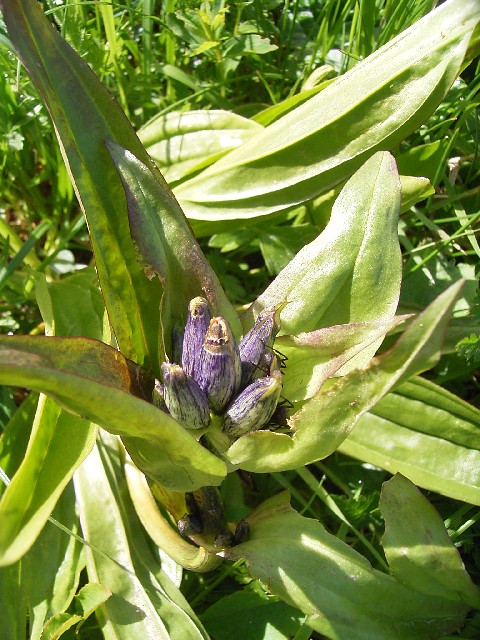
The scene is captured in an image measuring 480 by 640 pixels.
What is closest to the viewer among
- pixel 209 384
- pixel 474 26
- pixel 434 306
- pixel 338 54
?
pixel 434 306

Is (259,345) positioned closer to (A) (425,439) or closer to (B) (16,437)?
(A) (425,439)

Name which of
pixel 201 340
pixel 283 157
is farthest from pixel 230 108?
pixel 201 340

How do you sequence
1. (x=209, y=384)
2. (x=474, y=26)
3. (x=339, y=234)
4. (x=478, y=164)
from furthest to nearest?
1. (x=478, y=164)
2. (x=474, y=26)
3. (x=339, y=234)
4. (x=209, y=384)

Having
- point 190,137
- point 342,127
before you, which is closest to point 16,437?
point 190,137

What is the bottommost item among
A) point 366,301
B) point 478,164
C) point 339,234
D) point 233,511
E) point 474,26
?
point 233,511

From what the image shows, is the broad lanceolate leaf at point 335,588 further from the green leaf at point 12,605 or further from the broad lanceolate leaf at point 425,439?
the green leaf at point 12,605

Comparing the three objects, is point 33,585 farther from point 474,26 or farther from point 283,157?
point 474,26

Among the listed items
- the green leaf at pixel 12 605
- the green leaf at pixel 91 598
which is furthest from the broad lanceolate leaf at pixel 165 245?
the green leaf at pixel 12 605
